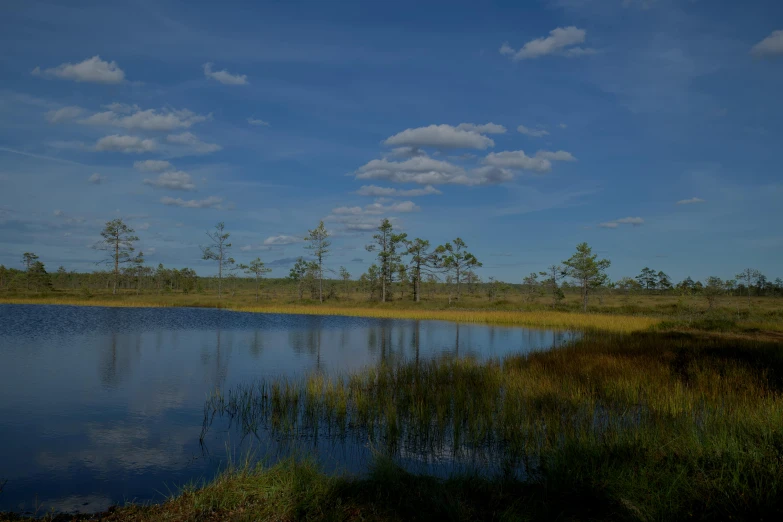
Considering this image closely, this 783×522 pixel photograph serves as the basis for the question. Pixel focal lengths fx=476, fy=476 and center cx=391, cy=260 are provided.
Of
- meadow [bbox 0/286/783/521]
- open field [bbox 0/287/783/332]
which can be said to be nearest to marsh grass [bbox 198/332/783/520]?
meadow [bbox 0/286/783/521]

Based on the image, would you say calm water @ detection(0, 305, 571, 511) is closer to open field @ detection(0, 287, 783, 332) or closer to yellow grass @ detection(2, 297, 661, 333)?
yellow grass @ detection(2, 297, 661, 333)

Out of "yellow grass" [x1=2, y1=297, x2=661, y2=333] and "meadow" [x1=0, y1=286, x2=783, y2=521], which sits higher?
"meadow" [x1=0, y1=286, x2=783, y2=521]

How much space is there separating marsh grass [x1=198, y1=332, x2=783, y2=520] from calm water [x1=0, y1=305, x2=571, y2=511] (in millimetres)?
1375

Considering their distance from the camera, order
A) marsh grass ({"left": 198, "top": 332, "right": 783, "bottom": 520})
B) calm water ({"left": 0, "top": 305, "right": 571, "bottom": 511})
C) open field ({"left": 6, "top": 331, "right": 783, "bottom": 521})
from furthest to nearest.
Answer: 1. calm water ({"left": 0, "top": 305, "right": 571, "bottom": 511})
2. marsh grass ({"left": 198, "top": 332, "right": 783, "bottom": 520})
3. open field ({"left": 6, "top": 331, "right": 783, "bottom": 521})

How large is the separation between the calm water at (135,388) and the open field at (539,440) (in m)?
1.22

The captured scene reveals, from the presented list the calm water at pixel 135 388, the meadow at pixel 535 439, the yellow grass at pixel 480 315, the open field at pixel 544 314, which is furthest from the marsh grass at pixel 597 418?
the open field at pixel 544 314

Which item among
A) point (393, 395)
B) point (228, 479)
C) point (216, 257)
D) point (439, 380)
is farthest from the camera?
point (216, 257)

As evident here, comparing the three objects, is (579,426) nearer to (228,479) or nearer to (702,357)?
(228,479)

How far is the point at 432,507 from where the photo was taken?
517 cm

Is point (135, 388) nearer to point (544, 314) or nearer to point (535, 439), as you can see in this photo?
point (535, 439)

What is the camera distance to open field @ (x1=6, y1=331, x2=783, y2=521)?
5051 mm

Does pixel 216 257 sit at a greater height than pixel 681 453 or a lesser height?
greater

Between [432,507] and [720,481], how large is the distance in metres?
3.08

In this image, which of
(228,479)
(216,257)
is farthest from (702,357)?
(216,257)
